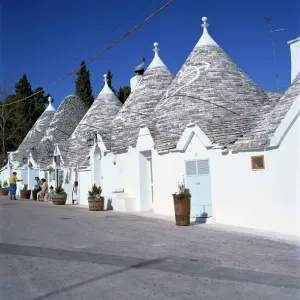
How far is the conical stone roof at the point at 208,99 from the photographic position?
1544 cm

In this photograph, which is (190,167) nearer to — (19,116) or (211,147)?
(211,147)

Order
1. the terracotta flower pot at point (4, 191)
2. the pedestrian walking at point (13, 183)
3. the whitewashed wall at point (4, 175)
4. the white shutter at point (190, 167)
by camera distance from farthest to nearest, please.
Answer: the whitewashed wall at point (4, 175) < the terracotta flower pot at point (4, 191) < the pedestrian walking at point (13, 183) < the white shutter at point (190, 167)

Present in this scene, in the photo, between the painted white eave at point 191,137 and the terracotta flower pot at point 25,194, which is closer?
the painted white eave at point 191,137

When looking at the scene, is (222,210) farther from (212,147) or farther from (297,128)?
(297,128)

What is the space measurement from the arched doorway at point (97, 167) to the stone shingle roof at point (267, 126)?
36.7 ft

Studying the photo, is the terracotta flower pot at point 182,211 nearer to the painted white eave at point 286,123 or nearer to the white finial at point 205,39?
the painted white eave at point 286,123

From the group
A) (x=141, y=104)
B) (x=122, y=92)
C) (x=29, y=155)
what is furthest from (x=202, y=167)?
(x=122, y=92)

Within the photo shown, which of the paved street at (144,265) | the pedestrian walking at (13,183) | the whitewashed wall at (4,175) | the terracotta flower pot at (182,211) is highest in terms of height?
the whitewashed wall at (4,175)

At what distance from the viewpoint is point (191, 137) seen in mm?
14516

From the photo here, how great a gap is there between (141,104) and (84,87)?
93.1 feet

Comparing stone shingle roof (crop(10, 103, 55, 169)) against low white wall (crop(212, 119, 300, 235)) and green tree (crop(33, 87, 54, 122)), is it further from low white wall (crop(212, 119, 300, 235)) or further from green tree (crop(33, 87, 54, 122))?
low white wall (crop(212, 119, 300, 235))

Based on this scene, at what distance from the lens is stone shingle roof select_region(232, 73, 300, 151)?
11352 millimetres

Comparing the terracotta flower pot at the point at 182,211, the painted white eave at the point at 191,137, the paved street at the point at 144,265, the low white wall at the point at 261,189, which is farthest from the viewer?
the painted white eave at the point at 191,137

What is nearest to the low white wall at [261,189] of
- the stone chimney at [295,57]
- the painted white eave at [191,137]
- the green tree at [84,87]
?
the painted white eave at [191,137]
